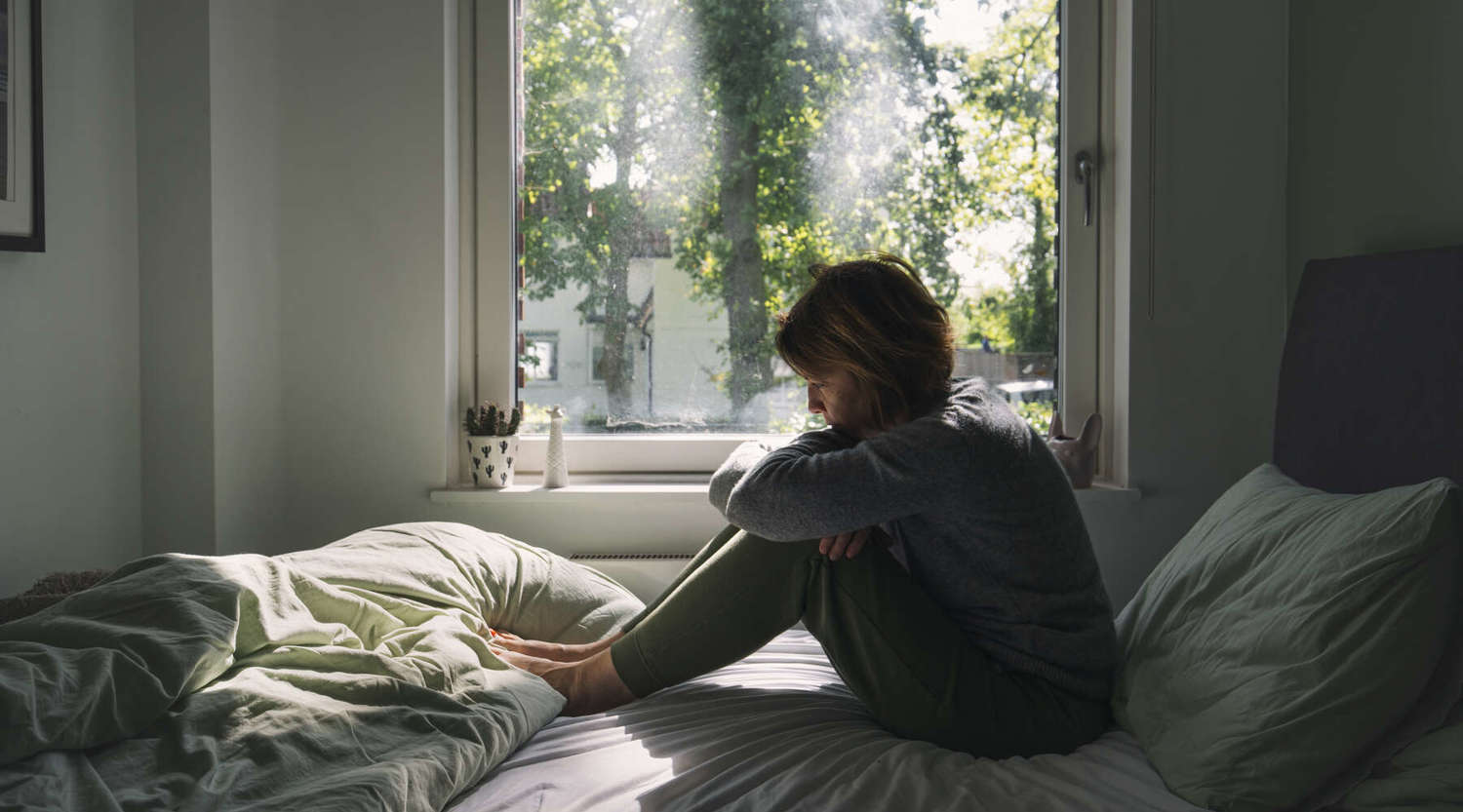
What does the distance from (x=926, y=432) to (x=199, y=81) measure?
1794 mm

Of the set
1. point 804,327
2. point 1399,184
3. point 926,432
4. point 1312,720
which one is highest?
point 1399,184

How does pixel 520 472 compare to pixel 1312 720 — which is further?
pixel 520 472

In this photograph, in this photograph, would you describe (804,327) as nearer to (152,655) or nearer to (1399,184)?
(152,655)

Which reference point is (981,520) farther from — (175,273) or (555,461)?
(175,273)

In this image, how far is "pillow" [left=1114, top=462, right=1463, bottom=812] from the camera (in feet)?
3.91

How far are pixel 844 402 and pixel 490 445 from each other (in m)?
1.18

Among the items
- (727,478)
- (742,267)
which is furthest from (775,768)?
(742,267)

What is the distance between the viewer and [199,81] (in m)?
2.39

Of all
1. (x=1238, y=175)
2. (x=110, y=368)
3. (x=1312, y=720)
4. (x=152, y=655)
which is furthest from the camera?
(x=1238, y=175)

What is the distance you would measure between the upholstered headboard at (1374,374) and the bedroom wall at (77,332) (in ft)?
7.84

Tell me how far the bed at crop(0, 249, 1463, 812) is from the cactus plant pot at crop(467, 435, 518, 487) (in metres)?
0.73

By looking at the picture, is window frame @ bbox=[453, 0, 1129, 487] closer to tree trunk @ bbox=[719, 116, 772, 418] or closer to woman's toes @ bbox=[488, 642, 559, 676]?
tree trunk @ bbox=[719, 116, 772, 418]

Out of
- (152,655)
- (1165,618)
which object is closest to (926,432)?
(1165,618)

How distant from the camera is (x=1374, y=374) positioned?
1.95 meters
